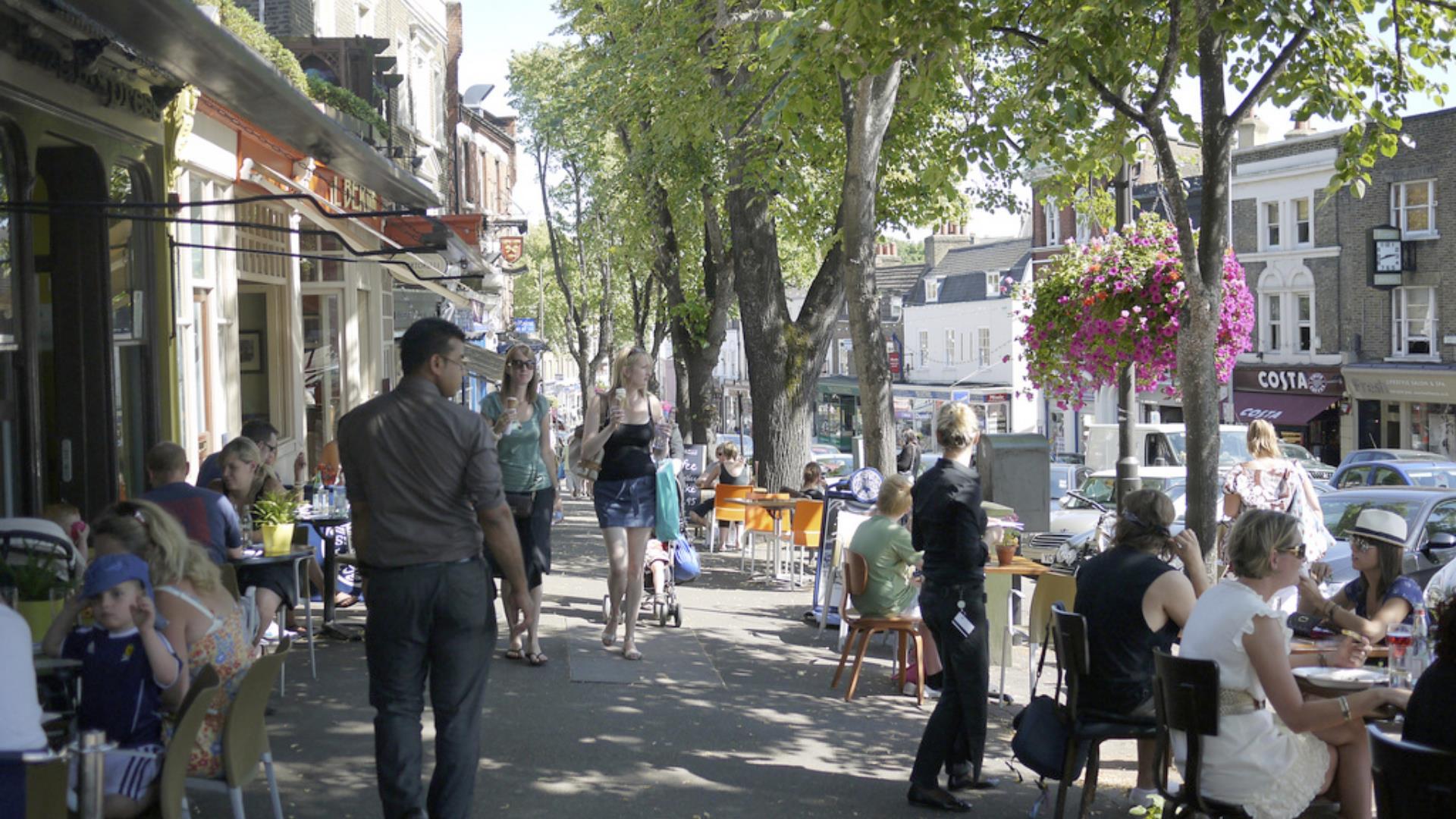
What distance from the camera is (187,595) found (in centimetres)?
548

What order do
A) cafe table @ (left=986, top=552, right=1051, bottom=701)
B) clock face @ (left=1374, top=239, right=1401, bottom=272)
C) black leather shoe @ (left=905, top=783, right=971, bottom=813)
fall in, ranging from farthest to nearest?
1. clock face @ (left=1374, top=239, right=1401, bottom=272)
2. cafe table @ (left=986, top=552, right=1051, bottom=701)
3. black leather shoe @ (left=905, top=783, right=971, bottom=813)

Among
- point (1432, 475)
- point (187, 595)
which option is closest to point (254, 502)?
point (187, 595)

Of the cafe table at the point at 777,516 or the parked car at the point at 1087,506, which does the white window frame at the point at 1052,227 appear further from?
the cafe table at the point at 777,516

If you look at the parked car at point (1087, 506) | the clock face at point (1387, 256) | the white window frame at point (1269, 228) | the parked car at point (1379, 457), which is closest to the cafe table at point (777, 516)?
the parked car at point (1087, 506)

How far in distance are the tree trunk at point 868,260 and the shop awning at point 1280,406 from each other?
30.8 meters

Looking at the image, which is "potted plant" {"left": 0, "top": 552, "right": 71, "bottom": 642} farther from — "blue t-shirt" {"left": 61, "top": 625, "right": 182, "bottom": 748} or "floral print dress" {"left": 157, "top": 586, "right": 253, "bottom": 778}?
"blue t-shirt" {"left": 61, "top": 625, "right": 182, "bottom": 748}

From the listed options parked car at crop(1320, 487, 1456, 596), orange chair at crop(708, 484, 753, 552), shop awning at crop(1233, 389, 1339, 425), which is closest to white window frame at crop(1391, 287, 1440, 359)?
shop awning at crop(1233, 389, 1339, 425)

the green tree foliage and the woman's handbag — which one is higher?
the green tree foliage

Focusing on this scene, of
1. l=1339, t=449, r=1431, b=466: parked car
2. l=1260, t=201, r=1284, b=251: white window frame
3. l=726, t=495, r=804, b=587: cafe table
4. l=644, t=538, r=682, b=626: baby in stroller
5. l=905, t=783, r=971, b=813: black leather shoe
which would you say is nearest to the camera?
l=905, t=783, r=971, b=813: black leather shoe

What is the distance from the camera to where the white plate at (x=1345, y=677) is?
5.64 metres

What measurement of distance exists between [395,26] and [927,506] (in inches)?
912

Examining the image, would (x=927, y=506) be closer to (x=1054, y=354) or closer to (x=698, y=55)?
(x=1054, y=354)

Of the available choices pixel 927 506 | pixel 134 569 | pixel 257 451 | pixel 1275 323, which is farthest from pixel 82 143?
pixel 1275 323

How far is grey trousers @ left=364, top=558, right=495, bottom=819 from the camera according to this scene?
5.30 m
